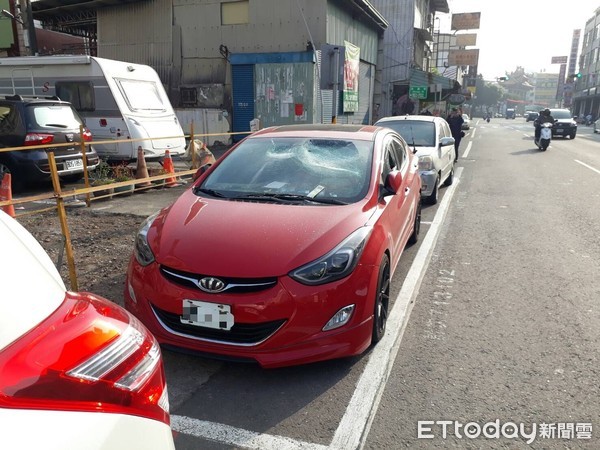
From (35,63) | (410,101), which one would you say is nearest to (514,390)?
(35,63)

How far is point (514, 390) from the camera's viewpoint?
119 inches

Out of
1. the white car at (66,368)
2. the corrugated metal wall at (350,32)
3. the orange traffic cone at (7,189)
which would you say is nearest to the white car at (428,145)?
the orange traffic cone at (7,189)

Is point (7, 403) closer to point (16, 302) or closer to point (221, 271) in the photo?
point (16, 302)

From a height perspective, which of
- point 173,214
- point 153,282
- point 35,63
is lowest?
point 153,282

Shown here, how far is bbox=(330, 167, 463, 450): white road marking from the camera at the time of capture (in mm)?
2611

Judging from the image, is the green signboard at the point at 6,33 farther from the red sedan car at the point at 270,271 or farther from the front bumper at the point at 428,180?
Answer: the red sedan car at the point at 270,271

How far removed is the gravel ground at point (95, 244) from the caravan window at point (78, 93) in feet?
14.4

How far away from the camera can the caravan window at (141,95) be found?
10.8m

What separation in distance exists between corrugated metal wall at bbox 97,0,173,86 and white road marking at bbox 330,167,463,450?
58.2 ft

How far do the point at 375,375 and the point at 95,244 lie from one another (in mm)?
4181

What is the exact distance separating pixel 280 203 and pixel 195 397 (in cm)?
155

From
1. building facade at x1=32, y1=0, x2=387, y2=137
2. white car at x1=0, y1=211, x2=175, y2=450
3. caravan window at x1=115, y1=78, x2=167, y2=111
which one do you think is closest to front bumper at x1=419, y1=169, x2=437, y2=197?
caravan window at x1=115, y1=78, x2=167, y2=111

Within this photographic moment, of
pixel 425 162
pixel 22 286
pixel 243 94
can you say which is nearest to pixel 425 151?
pixel 425 162

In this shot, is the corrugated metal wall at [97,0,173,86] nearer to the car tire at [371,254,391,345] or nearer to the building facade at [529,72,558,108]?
the car tire at [371,254,391,345]
